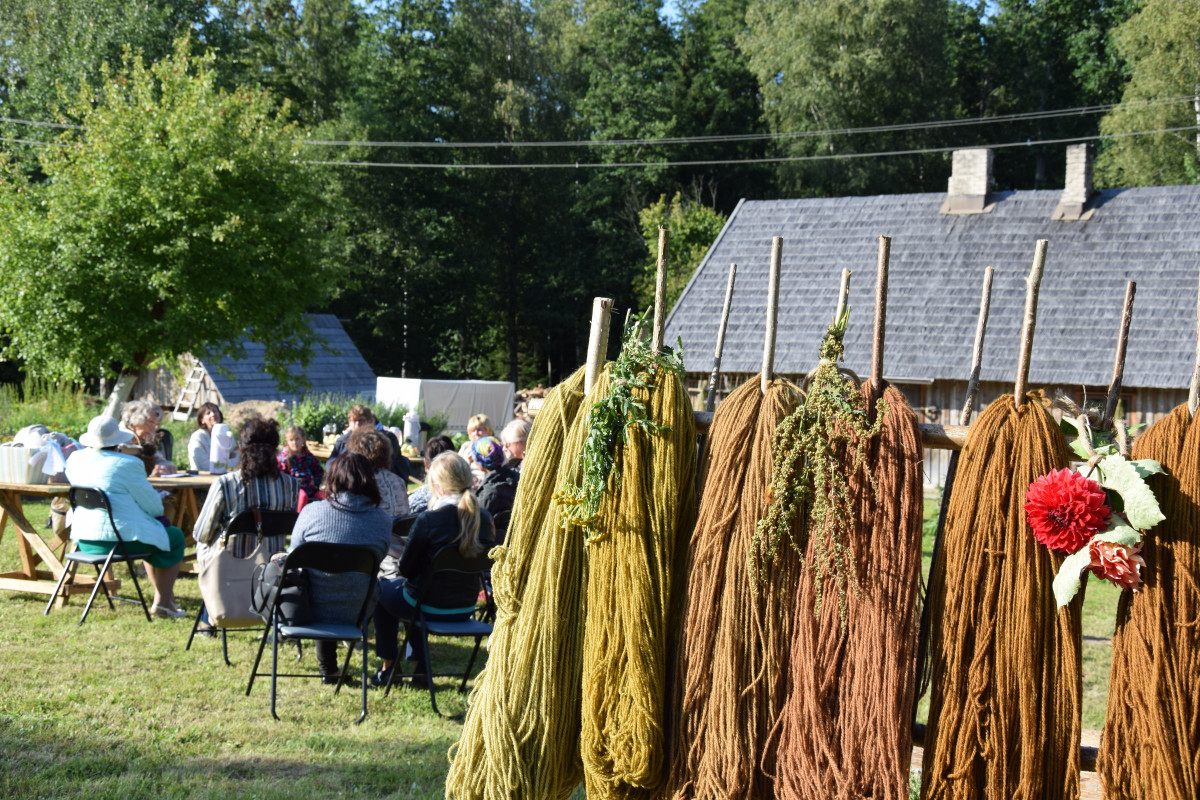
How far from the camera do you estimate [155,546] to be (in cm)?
663

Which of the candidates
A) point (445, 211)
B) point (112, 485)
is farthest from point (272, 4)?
point (112, 485)

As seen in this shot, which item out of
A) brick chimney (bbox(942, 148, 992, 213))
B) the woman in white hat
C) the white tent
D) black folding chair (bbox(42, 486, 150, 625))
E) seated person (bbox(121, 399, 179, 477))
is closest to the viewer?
black folding chair (bbox(42, 486, 150, 625))

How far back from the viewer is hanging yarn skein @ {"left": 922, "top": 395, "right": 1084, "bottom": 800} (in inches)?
91.4

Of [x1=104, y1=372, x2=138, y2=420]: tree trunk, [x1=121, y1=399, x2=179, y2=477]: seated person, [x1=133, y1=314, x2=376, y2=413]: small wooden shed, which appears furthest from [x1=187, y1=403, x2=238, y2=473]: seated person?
[x1=133, y1=314, x2=376, y2=413]: small wooden shed

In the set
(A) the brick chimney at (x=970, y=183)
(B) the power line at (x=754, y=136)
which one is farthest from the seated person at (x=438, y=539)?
(B) the power line at (x=754, y=136)

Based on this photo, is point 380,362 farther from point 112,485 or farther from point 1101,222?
point 112,485

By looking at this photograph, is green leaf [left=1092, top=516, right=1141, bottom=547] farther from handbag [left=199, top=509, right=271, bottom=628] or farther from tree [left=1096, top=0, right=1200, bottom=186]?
tree [left=1096, top=0, right=1200, bottom=186]

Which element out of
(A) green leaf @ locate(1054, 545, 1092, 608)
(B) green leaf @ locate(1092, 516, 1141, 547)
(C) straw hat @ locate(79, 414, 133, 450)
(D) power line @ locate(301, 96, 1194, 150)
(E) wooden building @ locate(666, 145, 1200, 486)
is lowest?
(C) straw hat @ locate(79, 414, 133, 450)

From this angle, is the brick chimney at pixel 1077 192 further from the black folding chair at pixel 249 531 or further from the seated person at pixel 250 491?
the black folding chair at pixel 249 531

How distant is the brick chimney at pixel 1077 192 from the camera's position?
60.5 feet

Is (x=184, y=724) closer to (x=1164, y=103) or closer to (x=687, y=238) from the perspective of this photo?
(x=687, y=238)

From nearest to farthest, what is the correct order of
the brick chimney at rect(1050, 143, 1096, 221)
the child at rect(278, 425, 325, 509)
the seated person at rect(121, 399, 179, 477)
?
1. the child at rect(278, 425, 325, 509)
2. the seated person at rect(121, 399, 179, 477)
3. the brick chimney at rect(1050, 143, 1096, 221)

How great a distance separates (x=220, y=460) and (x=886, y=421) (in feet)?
25.4

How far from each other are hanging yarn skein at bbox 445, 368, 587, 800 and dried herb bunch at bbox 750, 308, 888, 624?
21.2 inches
